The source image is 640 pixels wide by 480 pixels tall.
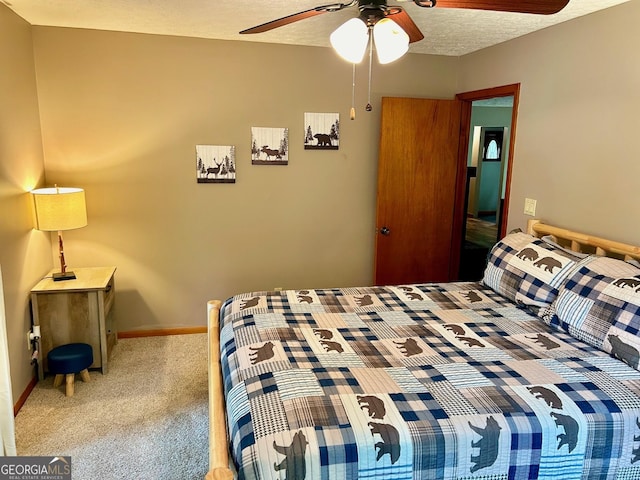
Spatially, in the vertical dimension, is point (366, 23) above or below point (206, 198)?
above

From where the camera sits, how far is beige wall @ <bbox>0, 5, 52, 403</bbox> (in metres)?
2.80

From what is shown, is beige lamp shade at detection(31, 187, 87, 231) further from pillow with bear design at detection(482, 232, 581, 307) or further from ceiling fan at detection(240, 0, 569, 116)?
pillow with bear design at detection(482, 232, 581, 307)

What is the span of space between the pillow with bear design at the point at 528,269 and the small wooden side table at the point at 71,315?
2617 mm

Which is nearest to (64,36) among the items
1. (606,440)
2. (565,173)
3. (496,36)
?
(496,36)

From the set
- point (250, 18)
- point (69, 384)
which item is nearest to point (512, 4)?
point (250, 18)

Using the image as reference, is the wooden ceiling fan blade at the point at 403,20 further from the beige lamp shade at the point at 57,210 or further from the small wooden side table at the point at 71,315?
the small wooden side table at the point at 71,315

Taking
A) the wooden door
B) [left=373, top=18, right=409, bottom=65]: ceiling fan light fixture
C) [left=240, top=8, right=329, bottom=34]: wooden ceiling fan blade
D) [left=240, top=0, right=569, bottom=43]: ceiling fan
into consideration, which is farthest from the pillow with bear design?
[left=240, top=8, right=329, bottom=34]: wooden ceiling fan blade

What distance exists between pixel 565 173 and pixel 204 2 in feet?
8.12

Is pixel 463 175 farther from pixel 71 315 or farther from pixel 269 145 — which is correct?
pixel 71 315

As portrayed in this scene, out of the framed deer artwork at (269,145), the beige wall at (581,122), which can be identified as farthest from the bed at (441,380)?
the framed deer artwork at (269,145)

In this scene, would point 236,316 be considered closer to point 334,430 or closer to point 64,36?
point 334,430

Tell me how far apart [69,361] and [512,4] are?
3.13 m

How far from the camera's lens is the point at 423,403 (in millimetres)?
1694

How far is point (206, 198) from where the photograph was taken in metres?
3.88
